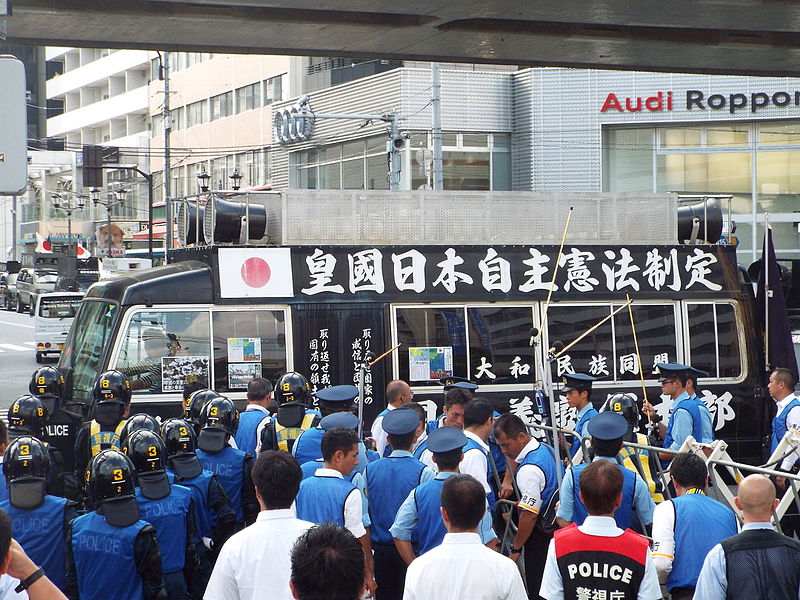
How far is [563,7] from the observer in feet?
38.6

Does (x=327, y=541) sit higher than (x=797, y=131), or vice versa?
(x=797, y=131)

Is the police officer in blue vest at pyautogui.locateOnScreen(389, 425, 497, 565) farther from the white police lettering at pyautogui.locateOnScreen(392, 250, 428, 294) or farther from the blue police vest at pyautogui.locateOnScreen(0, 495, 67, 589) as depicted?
the white police lettering at pyautogui.locateOnScreen(392, 250, 428, 294)

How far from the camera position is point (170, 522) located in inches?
251

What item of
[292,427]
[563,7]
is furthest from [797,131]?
[292,427]

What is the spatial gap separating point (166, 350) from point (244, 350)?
2.70 feet

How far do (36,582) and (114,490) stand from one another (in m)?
1.22

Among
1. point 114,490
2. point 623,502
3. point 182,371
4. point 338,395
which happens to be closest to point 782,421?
point 623,502

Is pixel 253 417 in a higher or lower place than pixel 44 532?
higher

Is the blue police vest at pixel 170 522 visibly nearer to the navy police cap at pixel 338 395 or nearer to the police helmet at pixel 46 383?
the navy police cap at pixel 338 395

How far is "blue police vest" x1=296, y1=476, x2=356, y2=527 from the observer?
629cm

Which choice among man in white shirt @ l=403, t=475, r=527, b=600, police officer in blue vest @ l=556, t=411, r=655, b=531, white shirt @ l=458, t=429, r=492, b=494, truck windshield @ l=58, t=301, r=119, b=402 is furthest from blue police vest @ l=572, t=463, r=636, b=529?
truck windshield @ l=58, t=301, r=119, b=402

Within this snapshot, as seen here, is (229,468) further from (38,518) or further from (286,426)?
(38,518)

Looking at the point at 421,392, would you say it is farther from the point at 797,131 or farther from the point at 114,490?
the point at 797,131

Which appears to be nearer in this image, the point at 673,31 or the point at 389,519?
the point at 389,519
